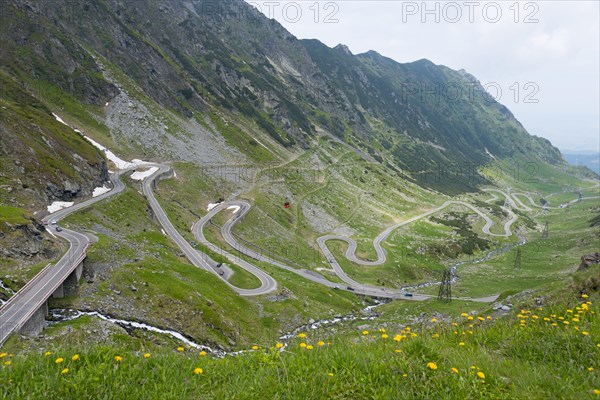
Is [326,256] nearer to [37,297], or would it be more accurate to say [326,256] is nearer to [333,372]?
[37,297]

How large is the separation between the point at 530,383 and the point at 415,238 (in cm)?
13356

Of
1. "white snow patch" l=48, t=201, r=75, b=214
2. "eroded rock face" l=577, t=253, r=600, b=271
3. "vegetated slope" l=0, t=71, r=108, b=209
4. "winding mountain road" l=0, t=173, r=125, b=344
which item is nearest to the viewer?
"winding mountain road" l=0, t=173, r=125, b=344

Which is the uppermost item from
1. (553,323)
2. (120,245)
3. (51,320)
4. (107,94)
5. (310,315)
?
(107,94)

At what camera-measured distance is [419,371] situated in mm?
6473

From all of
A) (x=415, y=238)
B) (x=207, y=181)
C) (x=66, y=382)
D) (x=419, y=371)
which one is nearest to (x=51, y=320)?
(x=66, y=382)

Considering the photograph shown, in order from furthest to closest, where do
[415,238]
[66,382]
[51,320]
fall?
[415,238] < [51,320] < [66,382]

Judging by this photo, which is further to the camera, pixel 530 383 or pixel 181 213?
pixel 181 213

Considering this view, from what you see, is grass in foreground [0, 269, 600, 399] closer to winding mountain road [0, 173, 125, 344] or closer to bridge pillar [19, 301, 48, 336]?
winding mountain road [0, 173, 125, 344]

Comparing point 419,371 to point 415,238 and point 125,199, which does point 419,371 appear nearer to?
point 125,199

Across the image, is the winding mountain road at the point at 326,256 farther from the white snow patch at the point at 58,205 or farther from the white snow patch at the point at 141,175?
the white snow patch at the point at 58,205

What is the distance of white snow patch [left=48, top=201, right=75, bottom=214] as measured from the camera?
6451 centimetres

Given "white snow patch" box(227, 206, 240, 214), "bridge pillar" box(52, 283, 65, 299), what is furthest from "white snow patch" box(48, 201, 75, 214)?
"white snow patch" box(227, 206, 240, 214)

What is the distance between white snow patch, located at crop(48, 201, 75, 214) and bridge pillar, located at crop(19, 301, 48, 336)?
1336 inches

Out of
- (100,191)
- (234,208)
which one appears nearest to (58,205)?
(100,191)
